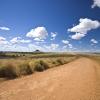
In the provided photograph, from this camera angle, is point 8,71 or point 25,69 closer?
point 8,71

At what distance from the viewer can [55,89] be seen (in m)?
11.4

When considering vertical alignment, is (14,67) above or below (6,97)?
above

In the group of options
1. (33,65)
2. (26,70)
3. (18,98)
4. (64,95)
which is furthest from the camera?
(33,65)

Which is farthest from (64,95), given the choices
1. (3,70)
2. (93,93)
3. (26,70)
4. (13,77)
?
(26,70)

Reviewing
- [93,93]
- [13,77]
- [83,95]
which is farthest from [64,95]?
[13,77]

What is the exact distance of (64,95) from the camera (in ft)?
33.6

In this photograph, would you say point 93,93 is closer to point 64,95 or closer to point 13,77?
point 64,95

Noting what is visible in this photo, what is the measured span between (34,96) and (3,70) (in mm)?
7191

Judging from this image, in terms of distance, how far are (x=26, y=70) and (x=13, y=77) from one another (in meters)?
2.98

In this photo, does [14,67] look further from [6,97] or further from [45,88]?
[6,97]

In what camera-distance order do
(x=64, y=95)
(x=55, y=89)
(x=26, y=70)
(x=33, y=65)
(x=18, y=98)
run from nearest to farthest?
(x=18, y=98) → (x=64, y=95) → (x=55, y=89) → (x=26, y=70) → (x=33, y=65)

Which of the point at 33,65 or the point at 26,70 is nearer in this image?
the point at 26,70

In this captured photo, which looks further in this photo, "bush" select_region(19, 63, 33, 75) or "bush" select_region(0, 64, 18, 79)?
"bush" select_region(19, 63, 33, 75)

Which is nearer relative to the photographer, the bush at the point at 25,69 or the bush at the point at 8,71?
A: the bush at the point at 8,71
